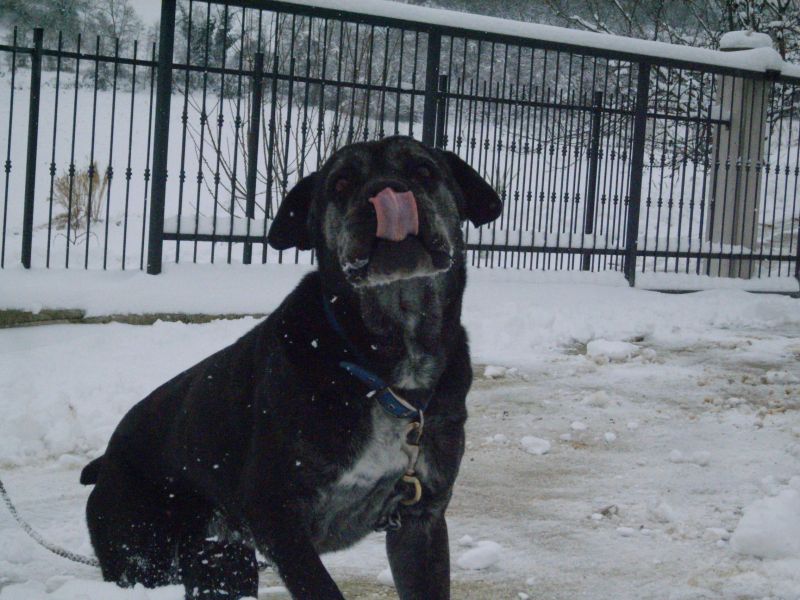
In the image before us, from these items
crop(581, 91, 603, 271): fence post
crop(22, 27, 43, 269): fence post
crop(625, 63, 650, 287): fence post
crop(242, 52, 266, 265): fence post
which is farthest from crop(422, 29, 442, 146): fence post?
crop(22, 27, 43, 269): fence post

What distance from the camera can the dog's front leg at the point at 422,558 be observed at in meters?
2.74

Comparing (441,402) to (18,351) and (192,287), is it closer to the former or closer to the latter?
(18,351)

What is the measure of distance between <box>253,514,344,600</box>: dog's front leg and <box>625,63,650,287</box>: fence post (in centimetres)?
867

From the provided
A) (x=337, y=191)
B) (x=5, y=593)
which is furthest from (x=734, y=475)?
(x=5, y=593)

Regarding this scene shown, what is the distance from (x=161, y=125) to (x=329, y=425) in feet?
19.4

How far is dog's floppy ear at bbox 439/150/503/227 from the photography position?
3.27 metres

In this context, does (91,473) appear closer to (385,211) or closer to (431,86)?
(385,211)

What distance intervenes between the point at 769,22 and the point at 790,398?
12.3 metres

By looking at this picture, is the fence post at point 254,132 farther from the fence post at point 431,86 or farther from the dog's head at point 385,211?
the dog's head at point 385,211

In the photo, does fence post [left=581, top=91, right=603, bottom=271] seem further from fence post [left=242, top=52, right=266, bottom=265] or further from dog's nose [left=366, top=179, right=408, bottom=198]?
dog's nose [left=366, top=179, right=408, bottom=198]

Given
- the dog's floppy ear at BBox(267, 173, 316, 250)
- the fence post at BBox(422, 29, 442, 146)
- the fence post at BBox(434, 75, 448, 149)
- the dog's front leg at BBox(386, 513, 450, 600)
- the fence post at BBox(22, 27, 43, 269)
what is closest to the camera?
the dog's front leg at BBox(386, 513, 450, 600)

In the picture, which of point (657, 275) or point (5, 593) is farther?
point (657, 275)

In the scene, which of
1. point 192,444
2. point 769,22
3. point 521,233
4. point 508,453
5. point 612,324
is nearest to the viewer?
point 192,444

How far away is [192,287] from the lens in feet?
25.4
